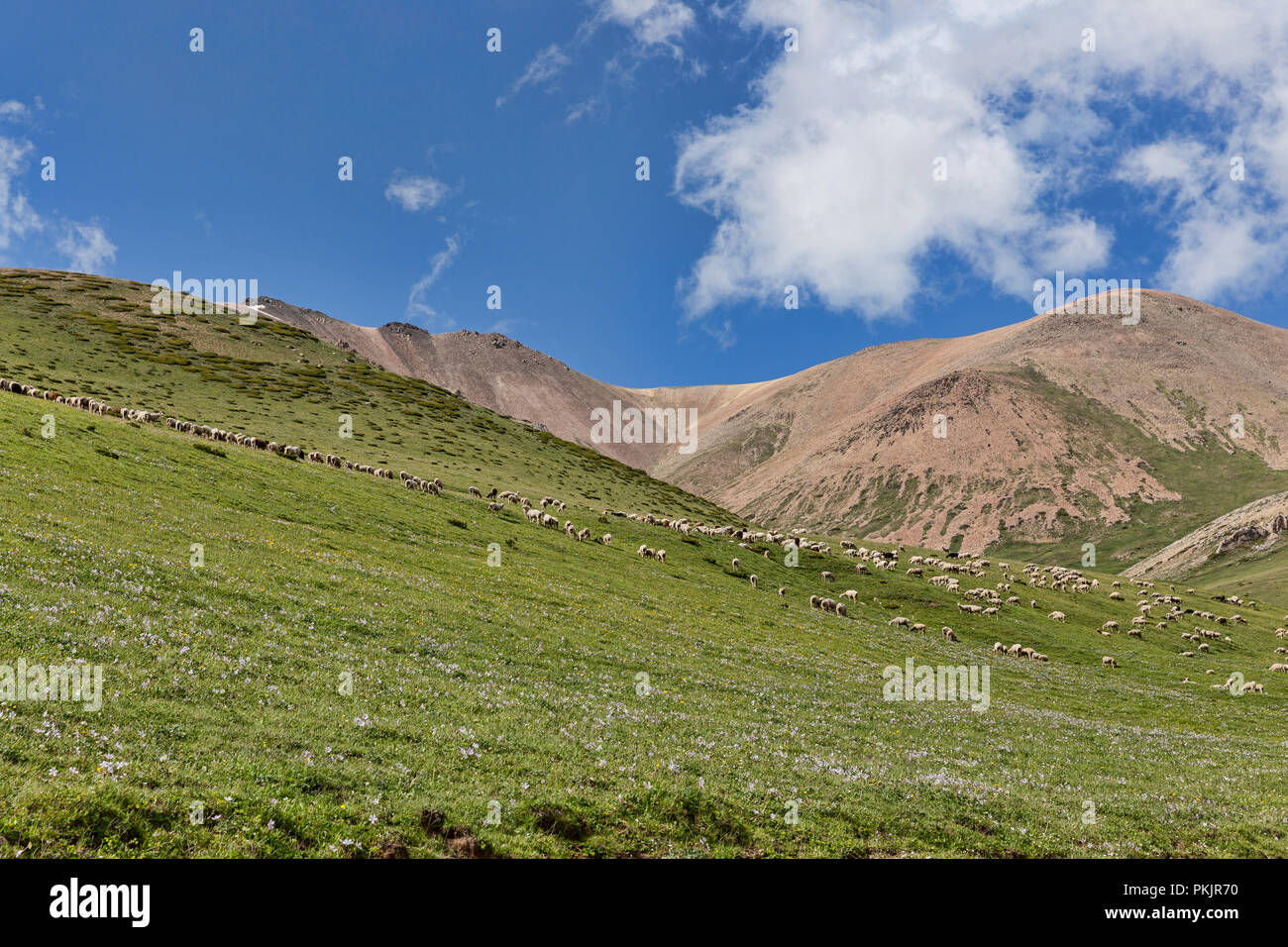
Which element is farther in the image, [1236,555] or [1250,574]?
[1236,555]

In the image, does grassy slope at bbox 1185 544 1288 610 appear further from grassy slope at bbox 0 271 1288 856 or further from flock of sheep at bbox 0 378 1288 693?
grassy slope at bbox 0 271 1288 856

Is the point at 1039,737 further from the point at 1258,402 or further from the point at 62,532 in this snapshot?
the point at 1258,402

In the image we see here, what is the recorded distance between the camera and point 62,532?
896 inches

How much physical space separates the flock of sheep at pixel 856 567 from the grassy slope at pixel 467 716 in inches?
524

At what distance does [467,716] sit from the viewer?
16078mm

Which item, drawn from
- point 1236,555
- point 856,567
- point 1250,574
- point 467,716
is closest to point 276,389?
point 856,567

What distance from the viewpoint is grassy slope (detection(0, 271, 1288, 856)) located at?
10.6 m

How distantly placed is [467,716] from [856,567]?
5780 cm

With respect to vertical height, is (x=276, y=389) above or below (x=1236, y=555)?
above

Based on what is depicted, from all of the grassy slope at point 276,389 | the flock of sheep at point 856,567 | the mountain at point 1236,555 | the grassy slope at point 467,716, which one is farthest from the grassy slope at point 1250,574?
the grassy slope at point 276,389

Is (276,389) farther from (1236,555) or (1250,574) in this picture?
(1236,555)

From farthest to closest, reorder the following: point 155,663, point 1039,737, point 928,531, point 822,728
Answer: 1. point 928,531
2. point 1039,737
3. point 822,728
4. point 155,663
